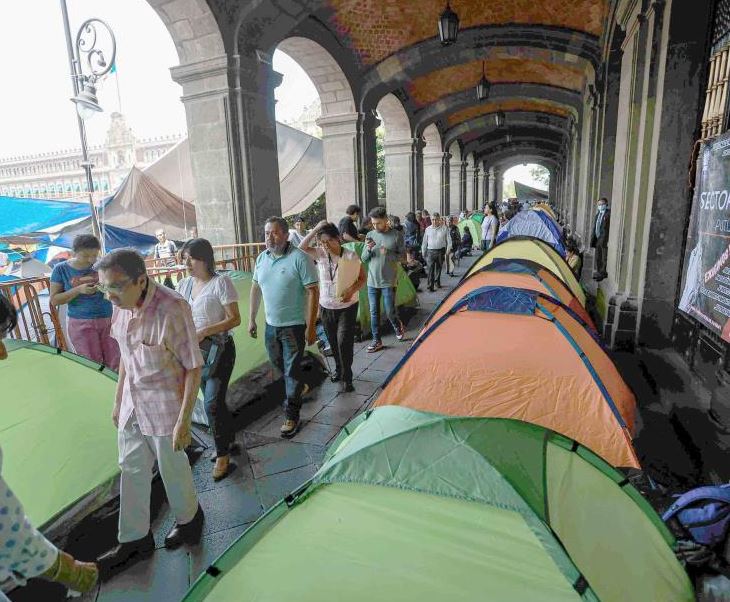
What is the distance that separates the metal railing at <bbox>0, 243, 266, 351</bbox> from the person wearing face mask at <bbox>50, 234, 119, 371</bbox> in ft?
0.78

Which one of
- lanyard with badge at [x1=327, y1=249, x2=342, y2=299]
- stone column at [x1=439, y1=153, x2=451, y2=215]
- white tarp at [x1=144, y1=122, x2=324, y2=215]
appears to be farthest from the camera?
stone column at [x1=439, y1=153, x2=451, y2=215]

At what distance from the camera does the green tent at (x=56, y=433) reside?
239cm

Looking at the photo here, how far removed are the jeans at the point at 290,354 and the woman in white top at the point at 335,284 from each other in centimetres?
83

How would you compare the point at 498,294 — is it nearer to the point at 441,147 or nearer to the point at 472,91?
the point at 472,91

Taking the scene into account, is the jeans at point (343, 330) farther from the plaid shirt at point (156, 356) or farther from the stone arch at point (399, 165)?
the stone arch at point (399, 165)

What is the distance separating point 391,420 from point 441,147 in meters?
16.4

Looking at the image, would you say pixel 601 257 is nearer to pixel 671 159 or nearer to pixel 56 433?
pixel 671 159

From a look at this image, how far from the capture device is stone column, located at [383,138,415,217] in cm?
1293

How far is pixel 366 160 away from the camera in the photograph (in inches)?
385

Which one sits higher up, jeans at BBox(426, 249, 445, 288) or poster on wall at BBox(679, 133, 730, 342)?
poster on wall at BBox(679, 133, 730, 342)

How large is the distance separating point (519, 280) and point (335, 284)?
172 centimetres

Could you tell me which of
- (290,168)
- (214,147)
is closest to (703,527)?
(214,147)

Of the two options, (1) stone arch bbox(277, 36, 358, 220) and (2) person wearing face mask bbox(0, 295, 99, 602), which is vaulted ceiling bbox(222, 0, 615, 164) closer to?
(1) stone arch bbox(277, 36, 358, 220)

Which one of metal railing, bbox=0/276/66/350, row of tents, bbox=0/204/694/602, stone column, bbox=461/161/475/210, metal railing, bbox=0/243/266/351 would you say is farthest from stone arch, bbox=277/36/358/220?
stone column, bbox=461/161/475/210
